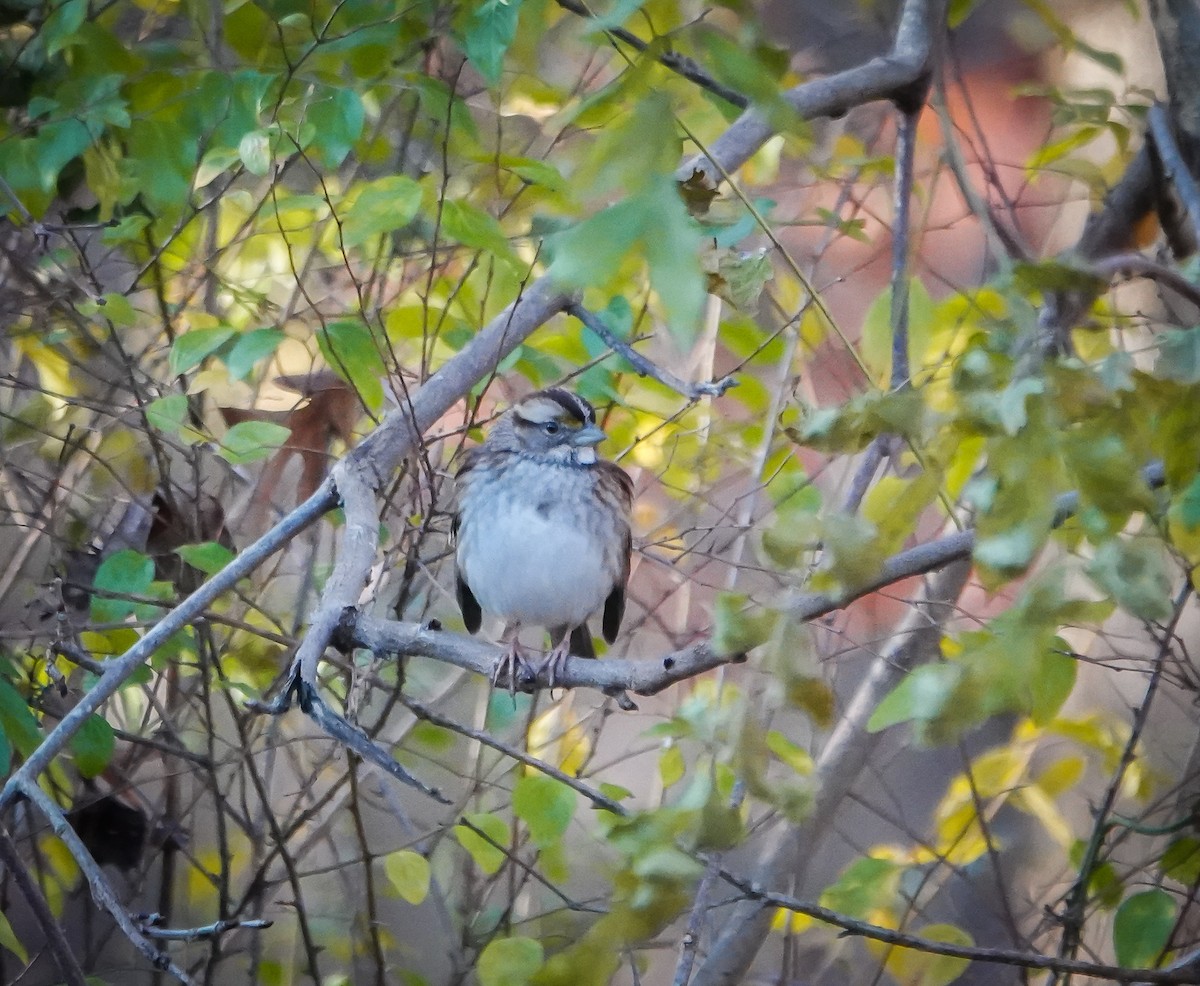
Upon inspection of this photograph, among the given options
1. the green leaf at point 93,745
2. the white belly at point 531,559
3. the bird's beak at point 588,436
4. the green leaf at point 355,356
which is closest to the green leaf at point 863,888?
the white belly at point 531,559

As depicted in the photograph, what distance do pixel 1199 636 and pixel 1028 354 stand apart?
5.93ft

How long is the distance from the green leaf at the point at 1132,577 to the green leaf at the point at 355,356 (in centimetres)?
130

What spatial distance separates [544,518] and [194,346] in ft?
2.85

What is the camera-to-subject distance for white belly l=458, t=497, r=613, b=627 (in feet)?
7.98

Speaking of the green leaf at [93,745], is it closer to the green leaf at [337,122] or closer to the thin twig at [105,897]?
the thin twig at [105,897]

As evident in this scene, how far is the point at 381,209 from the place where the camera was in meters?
1.64

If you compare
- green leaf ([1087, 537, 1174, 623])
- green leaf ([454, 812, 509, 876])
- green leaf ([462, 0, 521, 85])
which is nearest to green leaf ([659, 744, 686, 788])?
green leaf ([454, 812, 509, 876])

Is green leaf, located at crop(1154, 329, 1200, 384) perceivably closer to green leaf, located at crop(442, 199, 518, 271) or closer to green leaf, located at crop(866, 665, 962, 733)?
green leaf, located at crop(866, 665, 962, 733)

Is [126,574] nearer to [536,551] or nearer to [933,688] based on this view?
[536,551]

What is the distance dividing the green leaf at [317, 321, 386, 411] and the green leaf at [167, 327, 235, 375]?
0.15 m

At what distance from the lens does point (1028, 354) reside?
0.67 m

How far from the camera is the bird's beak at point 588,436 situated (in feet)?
7.96

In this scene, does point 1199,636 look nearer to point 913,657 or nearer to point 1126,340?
point 913,657

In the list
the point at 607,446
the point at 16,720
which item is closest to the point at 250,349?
the point at 16,720
